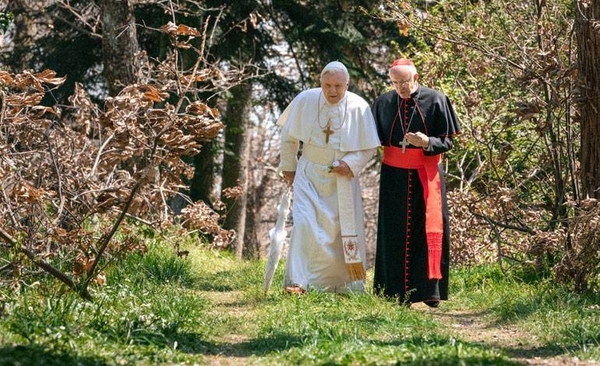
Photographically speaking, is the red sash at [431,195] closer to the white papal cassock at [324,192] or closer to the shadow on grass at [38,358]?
the white papal cassock at [324,192]

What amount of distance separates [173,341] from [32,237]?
7.66ft

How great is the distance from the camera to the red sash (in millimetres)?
11492

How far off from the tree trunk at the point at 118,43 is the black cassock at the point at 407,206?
14.2 feet

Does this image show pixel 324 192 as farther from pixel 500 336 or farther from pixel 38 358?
pixel 38 358

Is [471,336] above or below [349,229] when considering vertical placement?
below

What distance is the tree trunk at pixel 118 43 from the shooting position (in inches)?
587

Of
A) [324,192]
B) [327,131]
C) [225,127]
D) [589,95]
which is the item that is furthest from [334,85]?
[589,95]

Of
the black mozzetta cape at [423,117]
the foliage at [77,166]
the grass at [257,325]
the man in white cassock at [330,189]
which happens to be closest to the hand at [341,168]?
the man in white cassock at [330,189]

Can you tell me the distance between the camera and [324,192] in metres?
12.1

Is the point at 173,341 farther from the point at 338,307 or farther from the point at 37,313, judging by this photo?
the point at 338,307

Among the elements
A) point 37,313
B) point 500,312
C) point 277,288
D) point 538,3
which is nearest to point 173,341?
point 37,313

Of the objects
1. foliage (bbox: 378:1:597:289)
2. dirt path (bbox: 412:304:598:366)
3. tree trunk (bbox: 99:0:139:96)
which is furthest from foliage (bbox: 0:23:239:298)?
tree trunk (bbox: 99:0:139:96)

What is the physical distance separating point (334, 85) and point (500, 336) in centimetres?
333

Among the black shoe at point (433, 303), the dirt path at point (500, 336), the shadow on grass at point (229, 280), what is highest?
the shadow on grass at point (229, 280)
